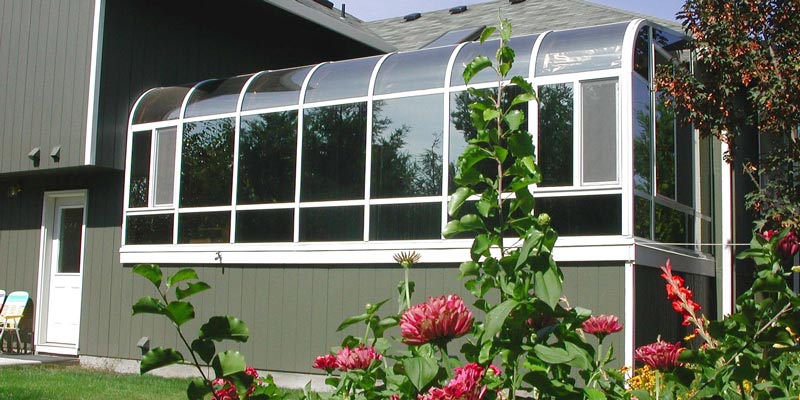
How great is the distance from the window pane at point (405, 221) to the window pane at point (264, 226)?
1.12m

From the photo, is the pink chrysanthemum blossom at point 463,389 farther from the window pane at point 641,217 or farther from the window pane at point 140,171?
the window pane at point 140,171

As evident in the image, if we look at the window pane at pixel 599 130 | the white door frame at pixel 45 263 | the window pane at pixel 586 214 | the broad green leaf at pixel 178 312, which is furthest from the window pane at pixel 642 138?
the white door frame at pixel 45 263

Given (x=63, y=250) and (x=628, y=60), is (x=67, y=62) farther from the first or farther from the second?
(x=628, y=60)

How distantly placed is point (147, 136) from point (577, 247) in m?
5.83

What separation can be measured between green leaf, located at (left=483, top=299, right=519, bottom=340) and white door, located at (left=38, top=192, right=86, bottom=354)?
11.3 m

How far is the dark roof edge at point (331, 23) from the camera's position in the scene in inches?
505

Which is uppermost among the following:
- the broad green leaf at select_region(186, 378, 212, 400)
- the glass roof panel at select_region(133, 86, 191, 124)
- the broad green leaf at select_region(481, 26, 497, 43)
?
the glass roof panel at select_region(133, 86, 191, 124)

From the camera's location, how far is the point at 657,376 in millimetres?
1894

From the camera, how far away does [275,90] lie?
1027cm

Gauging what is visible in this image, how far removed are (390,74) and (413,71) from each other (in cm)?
29

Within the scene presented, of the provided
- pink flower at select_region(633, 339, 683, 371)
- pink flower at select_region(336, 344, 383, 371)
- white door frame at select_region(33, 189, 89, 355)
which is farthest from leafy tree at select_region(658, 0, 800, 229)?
white door frame at select_region(33, 189, 89, 355)

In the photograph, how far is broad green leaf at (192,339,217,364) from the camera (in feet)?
5.02

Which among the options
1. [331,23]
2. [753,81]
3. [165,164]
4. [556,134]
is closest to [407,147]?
[556,134]

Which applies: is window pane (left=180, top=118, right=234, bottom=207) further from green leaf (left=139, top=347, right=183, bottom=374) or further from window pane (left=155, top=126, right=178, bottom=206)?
green leaf (left=139, top=347, right=183, bottom=374)
